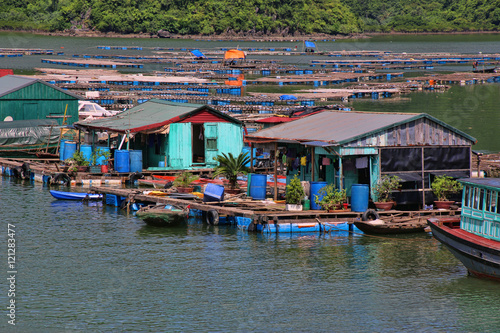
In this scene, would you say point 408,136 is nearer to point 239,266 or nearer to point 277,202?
point 277,202

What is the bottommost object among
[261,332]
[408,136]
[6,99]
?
[261,332]

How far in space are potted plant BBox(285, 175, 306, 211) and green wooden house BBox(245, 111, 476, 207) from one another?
5.09 feet

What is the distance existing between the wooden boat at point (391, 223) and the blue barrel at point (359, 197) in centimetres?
54

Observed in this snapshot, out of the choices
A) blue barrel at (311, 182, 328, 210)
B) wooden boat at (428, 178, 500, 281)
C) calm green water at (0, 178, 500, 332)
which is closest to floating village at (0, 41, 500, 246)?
blue barrel at (311, 182, 328, 210)

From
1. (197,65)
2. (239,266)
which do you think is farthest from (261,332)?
(197,65)

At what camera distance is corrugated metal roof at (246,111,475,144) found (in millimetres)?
29031

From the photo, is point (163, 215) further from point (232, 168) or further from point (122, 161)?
point (122, 161)

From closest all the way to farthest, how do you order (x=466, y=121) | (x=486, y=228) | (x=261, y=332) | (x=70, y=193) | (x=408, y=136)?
(x=261, y=332) → (x=486, y=228) → (x=408, y=136) → (x=70, y=193) → (x=466, y=121)

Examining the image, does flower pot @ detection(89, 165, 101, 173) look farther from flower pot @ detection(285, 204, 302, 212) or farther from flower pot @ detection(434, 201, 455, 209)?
flower pot @ detection(434, 201, 455, 209)

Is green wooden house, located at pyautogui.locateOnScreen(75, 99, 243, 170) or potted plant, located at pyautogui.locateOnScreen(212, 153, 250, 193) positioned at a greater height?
green wooden house, located at pyautogui.locateOnScreen(75, 99, 243, 170)

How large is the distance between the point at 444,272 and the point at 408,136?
23.6 ft

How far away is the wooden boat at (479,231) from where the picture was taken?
21172 millimetres

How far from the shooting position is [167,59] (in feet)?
465

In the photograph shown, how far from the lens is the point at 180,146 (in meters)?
40.2
